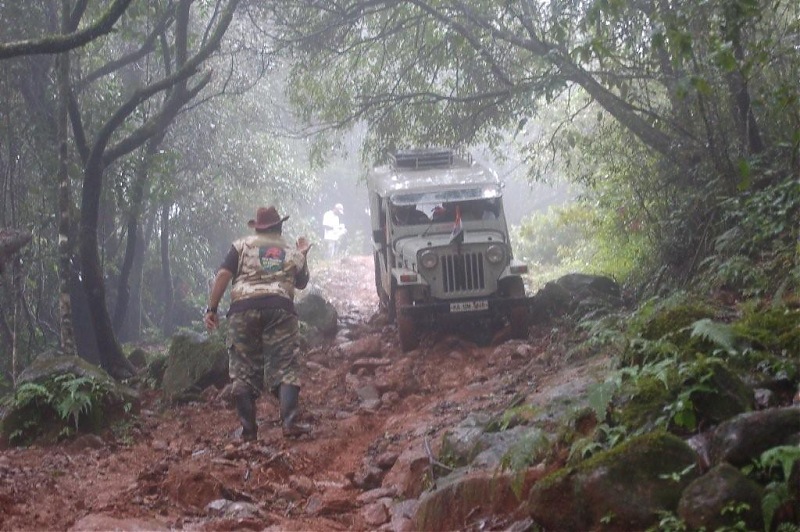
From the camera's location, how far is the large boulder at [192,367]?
936 cm

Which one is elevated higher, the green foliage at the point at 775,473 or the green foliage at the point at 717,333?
the green foliage at the point at 717,333

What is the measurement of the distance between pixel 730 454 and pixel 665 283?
22.9 feet

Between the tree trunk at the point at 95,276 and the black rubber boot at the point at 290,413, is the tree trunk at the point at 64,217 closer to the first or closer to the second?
the tree trunk at the point at 95,276

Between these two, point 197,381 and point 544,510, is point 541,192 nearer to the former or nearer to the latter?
point 197,381

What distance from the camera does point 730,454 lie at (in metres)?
3.62

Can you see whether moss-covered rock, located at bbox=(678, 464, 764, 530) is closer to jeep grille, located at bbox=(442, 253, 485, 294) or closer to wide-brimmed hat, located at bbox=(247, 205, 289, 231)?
wide-brimmed hat, located at bbox=(247, 205, 289, 231)

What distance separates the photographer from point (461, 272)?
11148 mm

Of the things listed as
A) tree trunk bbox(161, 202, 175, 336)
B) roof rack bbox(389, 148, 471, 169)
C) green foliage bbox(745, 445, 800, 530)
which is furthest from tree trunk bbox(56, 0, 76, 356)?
tree trunk bbox(161, 202, 175, 336)

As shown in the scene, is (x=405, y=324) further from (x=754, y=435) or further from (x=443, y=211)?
(x=754, y=435)

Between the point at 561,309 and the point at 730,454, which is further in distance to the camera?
the point at 561,309

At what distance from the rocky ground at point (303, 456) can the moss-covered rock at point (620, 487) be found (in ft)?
1.53

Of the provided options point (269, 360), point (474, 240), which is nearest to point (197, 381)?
point (269, 360)

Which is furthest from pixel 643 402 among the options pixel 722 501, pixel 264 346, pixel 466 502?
pixel 264 346

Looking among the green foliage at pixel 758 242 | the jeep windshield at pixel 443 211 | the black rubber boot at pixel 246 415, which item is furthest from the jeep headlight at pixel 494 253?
the black rubber boot at pixel 246 415
